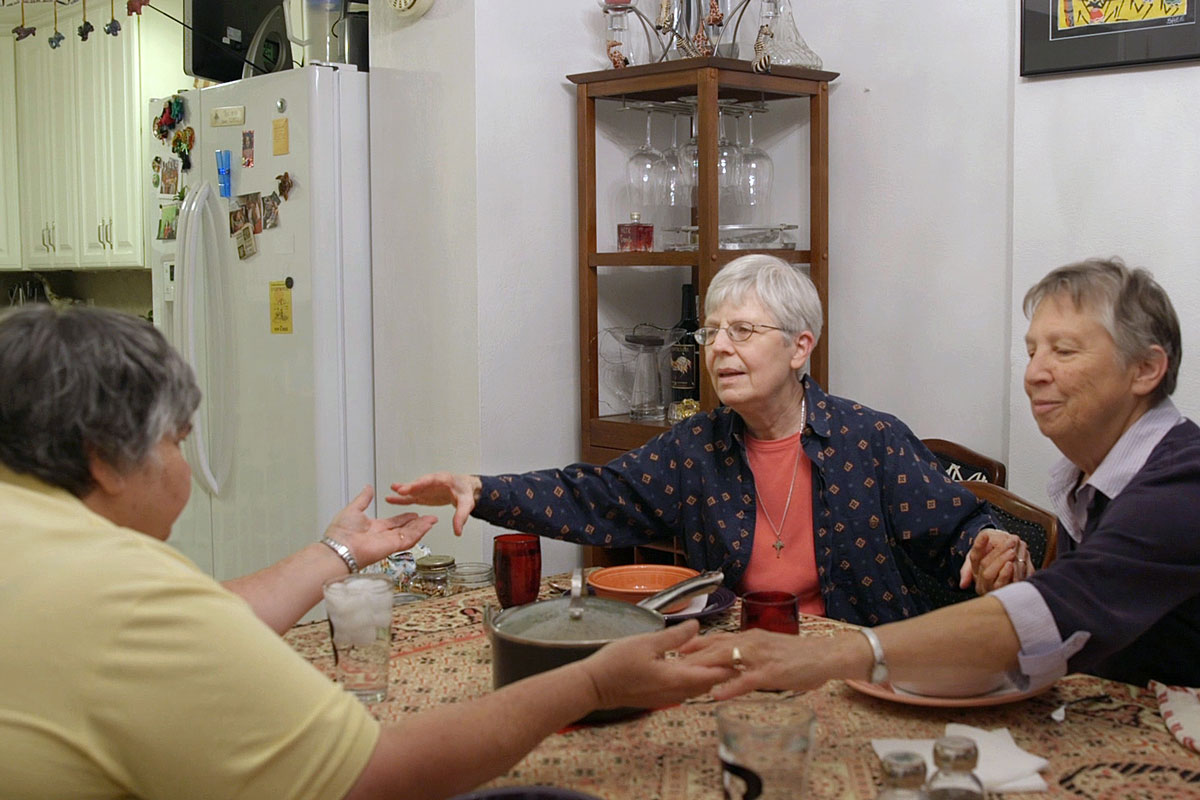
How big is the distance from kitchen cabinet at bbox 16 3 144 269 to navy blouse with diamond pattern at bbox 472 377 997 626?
315 cm

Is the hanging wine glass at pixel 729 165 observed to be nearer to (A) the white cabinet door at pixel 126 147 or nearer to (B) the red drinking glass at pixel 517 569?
(B) the red drinking glass at pixel 517 569

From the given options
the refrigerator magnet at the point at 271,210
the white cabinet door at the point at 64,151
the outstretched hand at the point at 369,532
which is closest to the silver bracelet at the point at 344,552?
the outstretched hand at the point at 369,532

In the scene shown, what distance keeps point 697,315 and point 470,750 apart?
2102 mm

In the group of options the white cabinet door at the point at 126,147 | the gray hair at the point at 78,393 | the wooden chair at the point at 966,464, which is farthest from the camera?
the white cabinet door at the point at 126,147

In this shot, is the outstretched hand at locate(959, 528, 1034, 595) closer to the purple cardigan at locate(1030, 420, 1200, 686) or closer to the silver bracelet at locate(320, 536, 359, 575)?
the purple cardigan at locate(1030, 420, 1200, 686)

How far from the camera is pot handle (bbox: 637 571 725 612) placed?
4.76 feet

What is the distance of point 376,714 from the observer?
137 cm

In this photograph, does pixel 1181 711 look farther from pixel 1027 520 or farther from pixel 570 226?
pixel 570 226

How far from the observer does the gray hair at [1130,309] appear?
1532mm

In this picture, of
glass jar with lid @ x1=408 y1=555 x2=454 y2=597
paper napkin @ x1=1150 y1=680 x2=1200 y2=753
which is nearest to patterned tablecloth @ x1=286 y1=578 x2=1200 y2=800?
paper napkin @ x1=1150 y1=680 x2=1200 y2=753

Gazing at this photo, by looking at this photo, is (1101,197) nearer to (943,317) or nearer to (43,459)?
(943,317)

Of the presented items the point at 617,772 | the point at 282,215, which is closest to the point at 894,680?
→ the point at 617,772

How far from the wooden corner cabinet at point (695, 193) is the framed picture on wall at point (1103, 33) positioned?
2.04 ft

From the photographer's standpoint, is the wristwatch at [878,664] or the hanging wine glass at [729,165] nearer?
the wristwatch at [878,664]
